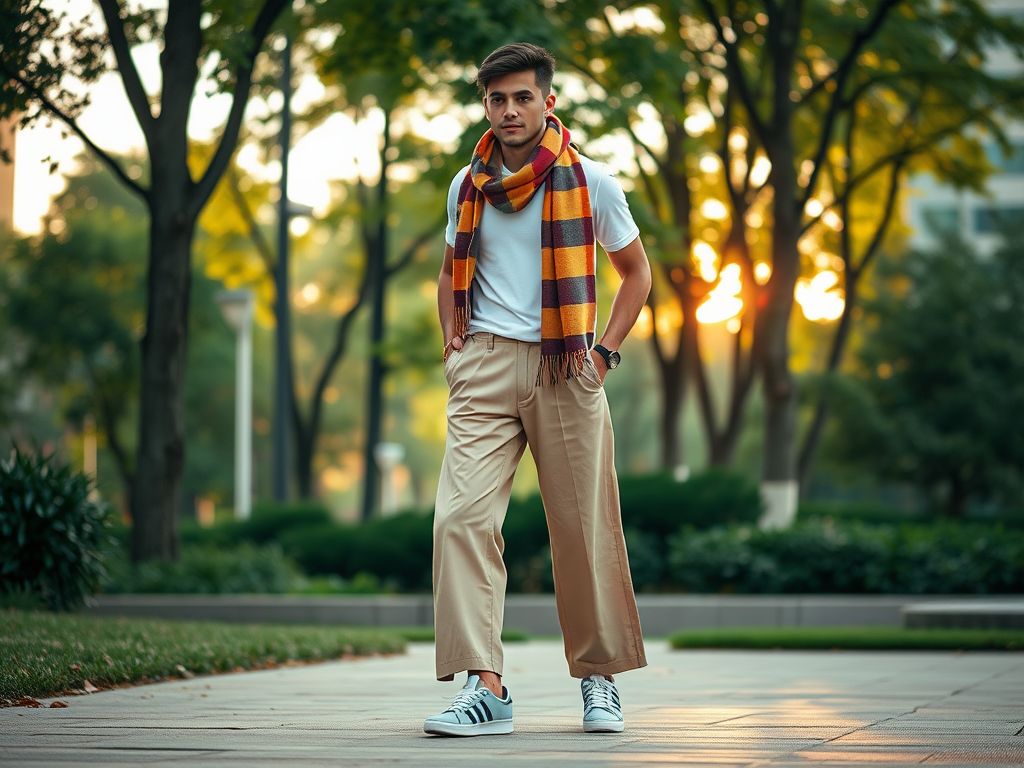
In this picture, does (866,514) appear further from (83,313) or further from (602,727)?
(602,727)

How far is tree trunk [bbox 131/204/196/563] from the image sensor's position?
12.4m

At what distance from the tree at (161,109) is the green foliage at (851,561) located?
5.35 m

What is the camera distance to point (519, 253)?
4.61 metres

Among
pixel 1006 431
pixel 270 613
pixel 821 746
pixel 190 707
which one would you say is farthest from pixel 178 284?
pixel 1006 431

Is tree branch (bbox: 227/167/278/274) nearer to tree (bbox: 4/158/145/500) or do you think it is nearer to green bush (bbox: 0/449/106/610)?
tree (bbox: 4/158/145/500)

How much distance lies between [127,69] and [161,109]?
25.0 inches

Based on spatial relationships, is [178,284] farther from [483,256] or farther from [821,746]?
[821,746]

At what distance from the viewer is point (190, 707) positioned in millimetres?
5094

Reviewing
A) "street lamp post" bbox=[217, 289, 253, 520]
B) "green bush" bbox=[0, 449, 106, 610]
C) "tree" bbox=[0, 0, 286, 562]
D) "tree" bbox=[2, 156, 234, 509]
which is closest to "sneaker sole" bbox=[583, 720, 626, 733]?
"green bush" bbox=[0, 449, 106, 610]

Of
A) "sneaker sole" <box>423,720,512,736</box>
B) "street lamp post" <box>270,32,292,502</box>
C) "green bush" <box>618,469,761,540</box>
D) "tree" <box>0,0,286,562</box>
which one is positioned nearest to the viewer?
"sneaker sole" <box>423,720,512,736</box>

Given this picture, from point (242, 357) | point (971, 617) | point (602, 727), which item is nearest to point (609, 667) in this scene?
point (602, 727)

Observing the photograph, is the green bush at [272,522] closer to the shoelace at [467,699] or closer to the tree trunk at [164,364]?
the tree trunk at [164,364]

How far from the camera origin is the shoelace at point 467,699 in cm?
421

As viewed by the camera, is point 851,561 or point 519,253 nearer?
point 519,253
